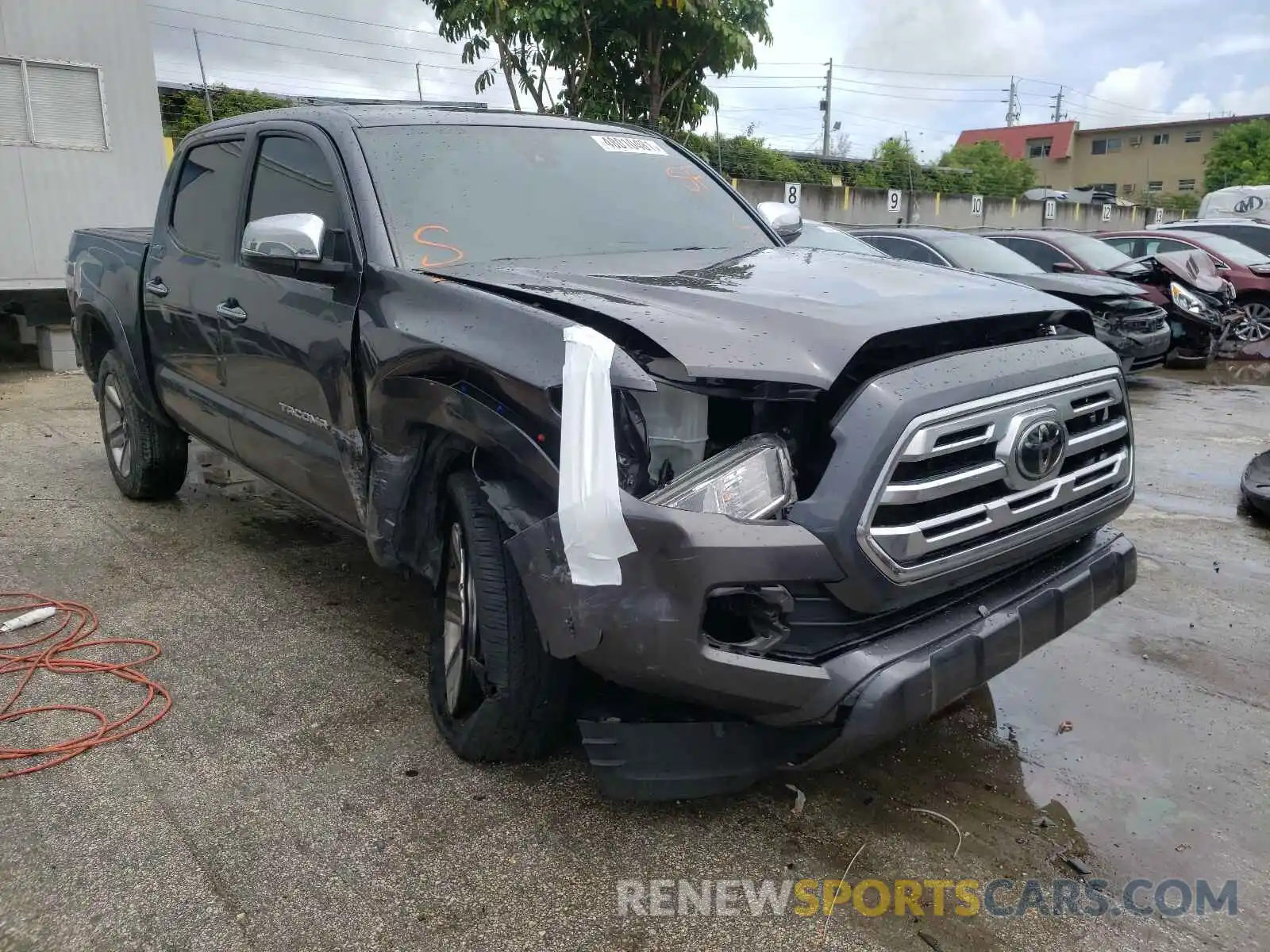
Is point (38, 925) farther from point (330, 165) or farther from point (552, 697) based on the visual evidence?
point (330, 165)

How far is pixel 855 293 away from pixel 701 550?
1.02 meters

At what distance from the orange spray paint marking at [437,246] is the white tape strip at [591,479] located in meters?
1.11

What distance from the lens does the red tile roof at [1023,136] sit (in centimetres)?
6500

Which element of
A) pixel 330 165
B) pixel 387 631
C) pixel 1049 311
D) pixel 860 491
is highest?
pixel 330 165

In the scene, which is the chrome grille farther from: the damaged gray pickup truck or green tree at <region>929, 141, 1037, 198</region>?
green tree at <region>929, 141, 1037, 198</region>

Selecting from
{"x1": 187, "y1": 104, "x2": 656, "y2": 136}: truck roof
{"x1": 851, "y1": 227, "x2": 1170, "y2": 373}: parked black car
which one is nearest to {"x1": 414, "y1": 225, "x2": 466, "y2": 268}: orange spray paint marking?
{"x1": 187, "y1": 104, "x2": 656, "y2": 136}: truck roof

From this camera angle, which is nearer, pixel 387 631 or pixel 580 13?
pixel 387 631

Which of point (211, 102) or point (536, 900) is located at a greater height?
point (211, 102)

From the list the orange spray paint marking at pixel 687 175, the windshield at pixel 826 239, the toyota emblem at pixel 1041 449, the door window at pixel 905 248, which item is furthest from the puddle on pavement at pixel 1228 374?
the toyota emblem at pixel 1041 449

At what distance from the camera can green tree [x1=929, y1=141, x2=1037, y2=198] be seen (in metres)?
32.9

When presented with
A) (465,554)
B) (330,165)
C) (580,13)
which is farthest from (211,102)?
(465,554)

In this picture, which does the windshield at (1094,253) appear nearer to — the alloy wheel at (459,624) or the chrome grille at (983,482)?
the chrome grille at (983,482)

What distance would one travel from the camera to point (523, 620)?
2600mm

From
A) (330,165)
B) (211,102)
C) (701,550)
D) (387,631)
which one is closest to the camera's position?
(701,550)
